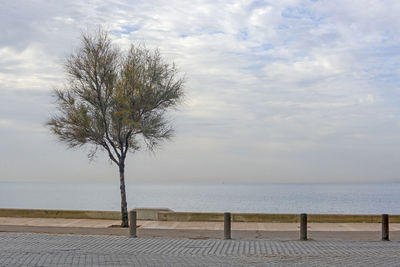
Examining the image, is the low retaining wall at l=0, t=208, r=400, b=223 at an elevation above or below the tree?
below

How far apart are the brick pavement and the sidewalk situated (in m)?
1.68

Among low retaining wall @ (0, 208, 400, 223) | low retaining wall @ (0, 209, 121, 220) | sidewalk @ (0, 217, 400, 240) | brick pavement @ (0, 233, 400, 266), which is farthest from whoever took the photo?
low retaining wall @ (0, 209, 121, 220)

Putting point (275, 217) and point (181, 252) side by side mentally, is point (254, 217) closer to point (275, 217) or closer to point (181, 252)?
point (275, 217)

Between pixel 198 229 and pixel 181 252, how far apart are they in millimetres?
6515

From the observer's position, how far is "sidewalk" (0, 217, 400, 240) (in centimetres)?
1806

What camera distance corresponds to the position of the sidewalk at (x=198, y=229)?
18.1 meters

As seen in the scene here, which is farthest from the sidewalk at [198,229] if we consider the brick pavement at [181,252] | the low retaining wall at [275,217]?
the brick pavement at [181,252]

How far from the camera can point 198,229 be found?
20.0 metres

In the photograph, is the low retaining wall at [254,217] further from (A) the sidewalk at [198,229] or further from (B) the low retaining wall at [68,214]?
(A) the sidewalk at [198,229]

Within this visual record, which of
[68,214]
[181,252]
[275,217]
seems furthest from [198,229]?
[68,214]

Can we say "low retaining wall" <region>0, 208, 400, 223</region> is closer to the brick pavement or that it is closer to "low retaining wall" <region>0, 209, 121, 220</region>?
"low retaining wall" <region>0, 209, 121, 220</region>

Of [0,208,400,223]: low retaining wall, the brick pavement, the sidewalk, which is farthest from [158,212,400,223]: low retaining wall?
the brick pavement

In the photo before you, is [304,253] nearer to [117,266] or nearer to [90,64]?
[117,266]

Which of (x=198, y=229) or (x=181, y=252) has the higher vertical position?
(x=181, y=252)
